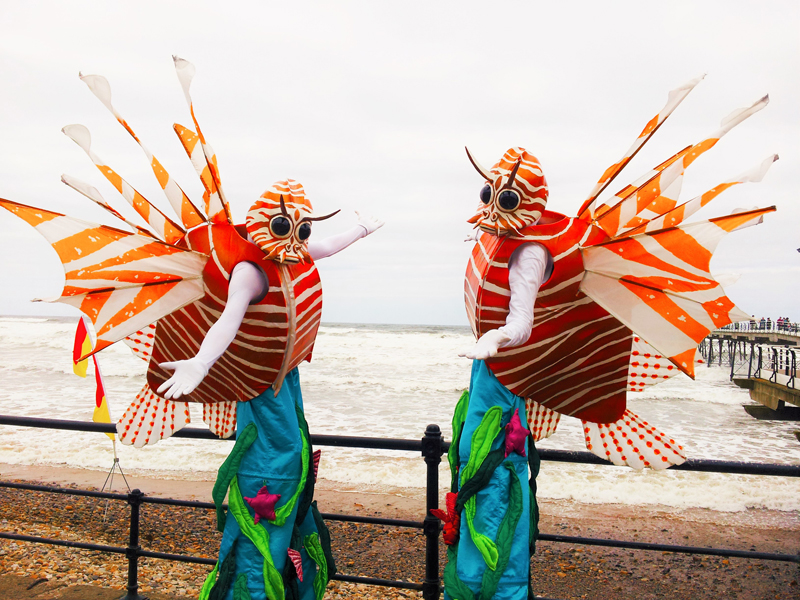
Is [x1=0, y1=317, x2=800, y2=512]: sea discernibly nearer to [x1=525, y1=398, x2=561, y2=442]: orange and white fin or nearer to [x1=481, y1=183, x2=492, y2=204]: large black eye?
[x1=525, y1=398, x2=561, y2=442]: orange and white fin

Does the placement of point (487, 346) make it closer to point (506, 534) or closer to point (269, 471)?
point (506, 534)

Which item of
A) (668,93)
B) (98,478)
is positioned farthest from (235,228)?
(98,478)

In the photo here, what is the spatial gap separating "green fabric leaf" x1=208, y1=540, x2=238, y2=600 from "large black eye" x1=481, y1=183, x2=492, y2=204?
4.88 feet

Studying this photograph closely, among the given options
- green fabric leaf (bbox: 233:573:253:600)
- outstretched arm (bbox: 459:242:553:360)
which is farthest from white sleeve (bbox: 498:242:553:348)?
green fabric leaf (bbox: 233:573:253:600)

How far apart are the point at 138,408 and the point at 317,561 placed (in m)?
0.95

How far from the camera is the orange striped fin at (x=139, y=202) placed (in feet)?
6.90

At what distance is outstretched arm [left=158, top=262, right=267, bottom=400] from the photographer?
160cm

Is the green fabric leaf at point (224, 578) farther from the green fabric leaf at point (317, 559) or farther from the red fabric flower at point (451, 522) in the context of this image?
the red fabric flower at point (451, 522)

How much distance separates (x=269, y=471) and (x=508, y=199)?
126cm

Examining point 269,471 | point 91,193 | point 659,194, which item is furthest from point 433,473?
point 91,193

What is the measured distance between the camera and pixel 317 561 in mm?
2223

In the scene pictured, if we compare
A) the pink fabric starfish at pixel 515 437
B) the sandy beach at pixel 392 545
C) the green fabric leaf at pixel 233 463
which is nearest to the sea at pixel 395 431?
the sandy beach at pixel 392 545

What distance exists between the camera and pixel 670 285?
187cm

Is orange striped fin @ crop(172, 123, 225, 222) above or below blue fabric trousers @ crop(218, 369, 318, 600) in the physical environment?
above
